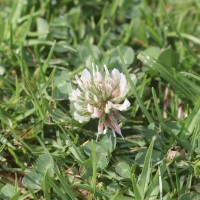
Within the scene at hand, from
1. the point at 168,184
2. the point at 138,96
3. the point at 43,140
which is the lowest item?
the point at 168,184

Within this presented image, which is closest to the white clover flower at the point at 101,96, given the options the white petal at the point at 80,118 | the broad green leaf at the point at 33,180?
the white petal at the point at 80,118

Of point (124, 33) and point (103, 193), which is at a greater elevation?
point (124, 33)

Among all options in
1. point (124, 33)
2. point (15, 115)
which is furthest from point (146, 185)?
point (124, 33)

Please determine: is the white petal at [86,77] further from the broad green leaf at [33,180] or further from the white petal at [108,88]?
the broad green leaf at [33,180]

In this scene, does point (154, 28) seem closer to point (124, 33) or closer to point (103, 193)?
point (124, 33)

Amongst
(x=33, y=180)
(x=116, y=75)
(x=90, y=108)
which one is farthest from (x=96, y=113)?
(x=33, y=180)

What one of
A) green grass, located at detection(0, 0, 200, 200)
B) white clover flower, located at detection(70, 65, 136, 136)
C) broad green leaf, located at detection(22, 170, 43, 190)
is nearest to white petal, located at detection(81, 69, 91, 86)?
white clover flower, located at detection(70, 65, 136, 136)

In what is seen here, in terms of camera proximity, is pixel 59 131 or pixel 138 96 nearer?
pixel 138 96
